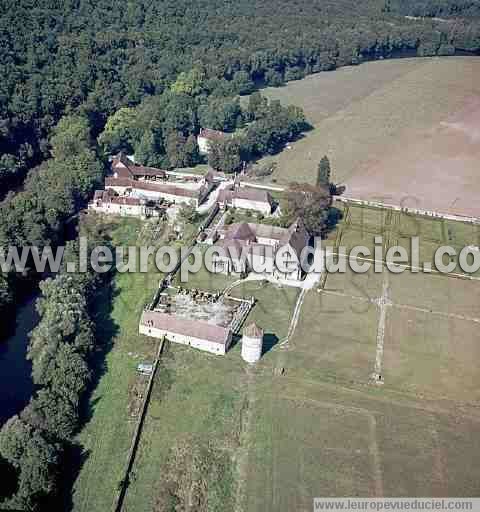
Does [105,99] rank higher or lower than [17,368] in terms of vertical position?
higher

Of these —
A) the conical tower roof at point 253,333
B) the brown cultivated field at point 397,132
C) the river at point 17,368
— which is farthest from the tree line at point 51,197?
the brown cultivated field at point 397,132

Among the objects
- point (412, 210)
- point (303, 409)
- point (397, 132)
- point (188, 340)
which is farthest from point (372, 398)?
point (397, 132)

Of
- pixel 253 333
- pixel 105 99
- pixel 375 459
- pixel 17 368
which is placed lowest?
pixel 375 459

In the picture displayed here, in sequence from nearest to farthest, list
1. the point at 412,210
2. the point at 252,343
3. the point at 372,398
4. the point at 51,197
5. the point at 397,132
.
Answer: the point at 372,398, the point at 252,343, the point at 51,197, the point at 412,210, the point at 397,132

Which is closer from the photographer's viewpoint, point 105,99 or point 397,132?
point 105,99

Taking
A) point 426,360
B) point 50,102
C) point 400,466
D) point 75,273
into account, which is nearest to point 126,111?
point 50,102

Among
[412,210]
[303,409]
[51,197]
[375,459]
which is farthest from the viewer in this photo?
[412,210]

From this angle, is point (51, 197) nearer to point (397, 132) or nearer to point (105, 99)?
point (105, 99)

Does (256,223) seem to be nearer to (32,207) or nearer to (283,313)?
(283,313)
